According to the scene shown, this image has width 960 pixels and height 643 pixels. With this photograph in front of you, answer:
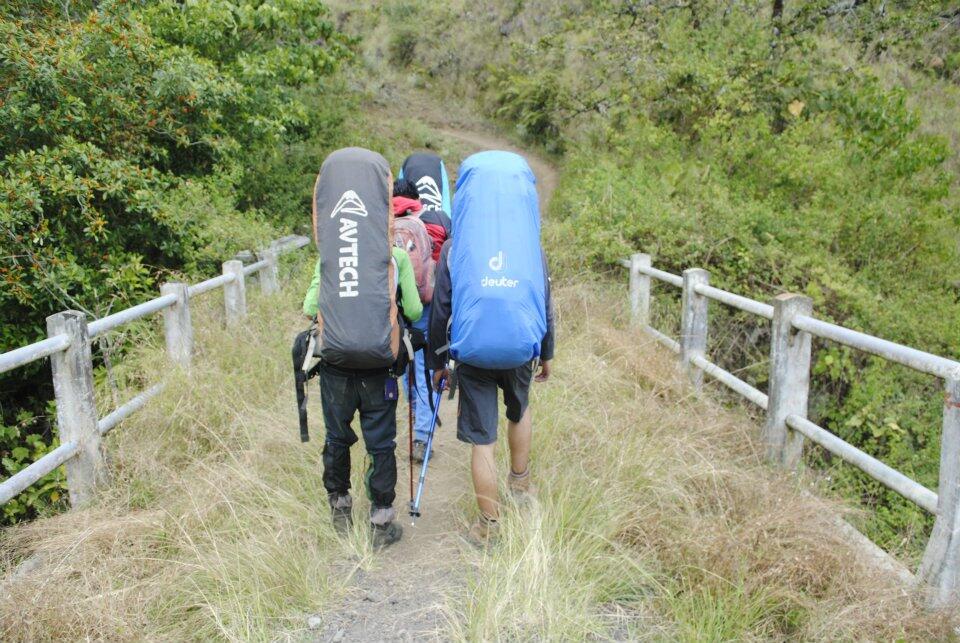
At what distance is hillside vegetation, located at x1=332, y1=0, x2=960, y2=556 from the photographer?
685 cm

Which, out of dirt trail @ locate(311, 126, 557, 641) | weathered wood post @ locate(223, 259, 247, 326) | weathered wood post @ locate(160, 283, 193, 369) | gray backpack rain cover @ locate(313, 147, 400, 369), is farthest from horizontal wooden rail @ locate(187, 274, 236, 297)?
gray backpack rain cover @ locate(313, 147, 400, 369)

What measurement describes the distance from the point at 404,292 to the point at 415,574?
53.8 inches

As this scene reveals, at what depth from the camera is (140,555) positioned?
346 cm

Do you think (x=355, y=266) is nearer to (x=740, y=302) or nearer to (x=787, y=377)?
(x=787, y=377)

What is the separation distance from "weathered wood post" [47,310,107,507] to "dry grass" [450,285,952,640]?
7.85 feet

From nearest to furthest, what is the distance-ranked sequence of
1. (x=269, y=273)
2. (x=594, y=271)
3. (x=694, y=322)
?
(x=694, y=322)
(x=594, y=271)
(x=269, y=273)

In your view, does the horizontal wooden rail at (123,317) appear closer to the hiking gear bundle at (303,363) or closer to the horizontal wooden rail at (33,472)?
the horizontal wooden rail at (33,472)

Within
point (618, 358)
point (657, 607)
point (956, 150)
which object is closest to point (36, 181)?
point (618, 358)

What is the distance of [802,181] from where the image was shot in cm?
968

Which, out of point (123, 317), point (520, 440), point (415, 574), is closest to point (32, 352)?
point (123, 317)

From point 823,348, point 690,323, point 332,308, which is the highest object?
point 332,308

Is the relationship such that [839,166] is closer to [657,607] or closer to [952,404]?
[952,404]

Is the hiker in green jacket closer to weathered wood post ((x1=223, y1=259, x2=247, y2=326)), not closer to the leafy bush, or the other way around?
the leafy bush

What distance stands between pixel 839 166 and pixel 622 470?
765 cm
